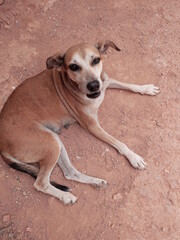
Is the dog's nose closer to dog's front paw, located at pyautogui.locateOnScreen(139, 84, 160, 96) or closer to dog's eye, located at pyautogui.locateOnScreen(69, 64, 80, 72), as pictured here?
dog's eye, located at pyautogui.locateOnScreen(69, 64, 80, 72)

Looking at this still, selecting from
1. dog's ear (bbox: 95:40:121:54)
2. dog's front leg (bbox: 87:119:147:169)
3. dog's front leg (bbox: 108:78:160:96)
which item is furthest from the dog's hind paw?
dog's ear (bbox: 95:40:121:54)

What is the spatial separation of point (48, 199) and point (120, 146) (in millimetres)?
1304

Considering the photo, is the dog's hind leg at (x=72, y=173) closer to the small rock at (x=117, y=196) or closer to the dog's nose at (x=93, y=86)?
the small rock at (x=117, y=196)

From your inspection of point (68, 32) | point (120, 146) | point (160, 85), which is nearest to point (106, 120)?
point (120, 146)

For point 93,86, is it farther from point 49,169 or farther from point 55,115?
point 49,169

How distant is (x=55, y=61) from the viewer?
4.24m

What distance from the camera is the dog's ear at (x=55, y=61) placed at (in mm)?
4184

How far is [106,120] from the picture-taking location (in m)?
5.07

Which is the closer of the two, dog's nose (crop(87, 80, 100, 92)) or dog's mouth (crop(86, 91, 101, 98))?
dog's nose (crop(87, 80, 100, 92))

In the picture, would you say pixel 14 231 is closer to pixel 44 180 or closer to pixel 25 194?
pixel 25 194

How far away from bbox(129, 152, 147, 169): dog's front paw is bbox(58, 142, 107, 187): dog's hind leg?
50cm

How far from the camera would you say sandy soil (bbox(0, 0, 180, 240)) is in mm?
4270

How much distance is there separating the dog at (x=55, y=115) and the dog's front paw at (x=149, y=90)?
77 cm

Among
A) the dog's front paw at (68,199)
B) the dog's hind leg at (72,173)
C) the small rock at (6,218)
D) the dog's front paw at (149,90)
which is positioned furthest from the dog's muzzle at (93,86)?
the small rock at (6,218)
